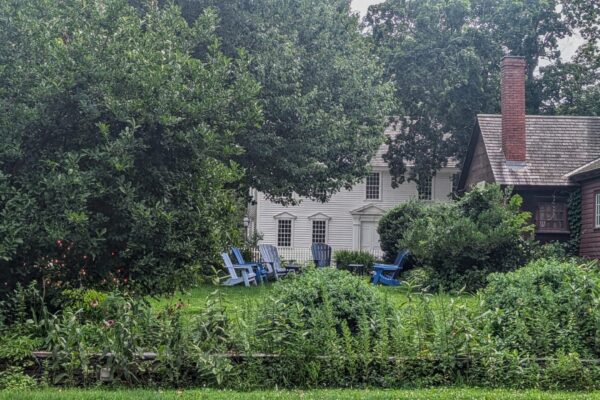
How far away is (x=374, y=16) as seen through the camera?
39.6 metres

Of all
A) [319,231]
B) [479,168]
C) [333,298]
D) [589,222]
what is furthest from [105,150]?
[319,231]

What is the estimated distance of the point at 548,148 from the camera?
26.2m

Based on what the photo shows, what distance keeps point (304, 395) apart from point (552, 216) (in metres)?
20.5

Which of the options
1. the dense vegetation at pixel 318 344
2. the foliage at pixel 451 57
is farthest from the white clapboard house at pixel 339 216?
the dense vegetation at pixel 318 344

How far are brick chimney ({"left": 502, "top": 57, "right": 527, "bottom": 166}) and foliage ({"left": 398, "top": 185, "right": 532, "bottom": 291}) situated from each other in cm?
630

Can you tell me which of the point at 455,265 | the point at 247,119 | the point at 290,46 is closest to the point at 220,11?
the point at 290,46

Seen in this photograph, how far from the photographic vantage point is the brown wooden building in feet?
80.4

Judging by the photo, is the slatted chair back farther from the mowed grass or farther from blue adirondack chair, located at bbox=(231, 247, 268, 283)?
the mowed grass

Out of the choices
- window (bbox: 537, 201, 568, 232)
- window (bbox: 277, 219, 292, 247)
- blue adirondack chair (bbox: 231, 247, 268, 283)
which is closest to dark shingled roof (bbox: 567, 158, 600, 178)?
window (bbox: 537, 201, 568, 232)

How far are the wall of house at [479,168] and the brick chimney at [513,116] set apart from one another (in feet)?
2.94

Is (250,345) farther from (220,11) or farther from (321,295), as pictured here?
(220,11)

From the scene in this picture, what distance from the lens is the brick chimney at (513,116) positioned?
25.8 metres

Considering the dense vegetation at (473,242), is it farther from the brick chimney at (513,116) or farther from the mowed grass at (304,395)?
the mowed grass at (304,395)

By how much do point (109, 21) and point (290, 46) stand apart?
10.6 meters
